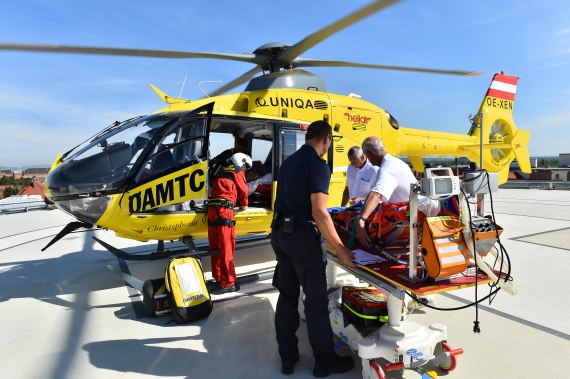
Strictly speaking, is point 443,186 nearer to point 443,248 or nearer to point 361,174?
point 443,248

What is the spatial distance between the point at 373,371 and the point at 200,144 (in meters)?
3.10

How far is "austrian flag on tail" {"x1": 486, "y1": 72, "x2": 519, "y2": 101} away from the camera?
9.38 metres

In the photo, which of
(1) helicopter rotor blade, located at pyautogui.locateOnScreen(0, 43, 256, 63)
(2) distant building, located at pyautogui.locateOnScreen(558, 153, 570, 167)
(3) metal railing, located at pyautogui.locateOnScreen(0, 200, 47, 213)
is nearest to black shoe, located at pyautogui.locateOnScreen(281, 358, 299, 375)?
(1) helicopter rotor blade, located at pyautogui.locateOnScreen(0, 43, 256, 63)

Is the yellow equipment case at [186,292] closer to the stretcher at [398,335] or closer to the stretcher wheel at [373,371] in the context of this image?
the stretcher at [398,335]

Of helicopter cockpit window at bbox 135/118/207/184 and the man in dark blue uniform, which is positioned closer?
the man in dark blue uniform

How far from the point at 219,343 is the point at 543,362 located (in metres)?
2.38

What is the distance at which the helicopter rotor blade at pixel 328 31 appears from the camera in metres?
3.16

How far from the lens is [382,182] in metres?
2.77

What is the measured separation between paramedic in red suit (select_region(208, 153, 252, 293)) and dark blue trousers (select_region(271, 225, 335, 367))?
167 centimetres

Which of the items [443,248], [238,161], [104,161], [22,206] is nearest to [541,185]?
[238,161]

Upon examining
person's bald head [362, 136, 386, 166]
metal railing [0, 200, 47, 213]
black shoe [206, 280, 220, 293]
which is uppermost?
person's bald head [362, 136, 386, 166]

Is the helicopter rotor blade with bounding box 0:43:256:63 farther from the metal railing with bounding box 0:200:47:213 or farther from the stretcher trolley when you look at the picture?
the metal railing with bounding box 0:200:47:213

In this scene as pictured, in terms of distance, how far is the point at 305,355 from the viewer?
2.79m

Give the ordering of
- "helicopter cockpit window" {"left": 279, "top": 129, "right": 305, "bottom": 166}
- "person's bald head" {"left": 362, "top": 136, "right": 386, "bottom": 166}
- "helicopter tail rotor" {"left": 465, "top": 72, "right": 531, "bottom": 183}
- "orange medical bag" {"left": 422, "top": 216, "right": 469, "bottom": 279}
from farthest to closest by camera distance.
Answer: "helicopter tail rotor" {"left": 465, "top": 72, "right": 531, "bottom": 183}
"helicopter cockpit window" {"left": 279, "top": 129, "right": 305, "bottom": 166}
"person's bald head" {"left": 362, "top": 136, "right": 386, "bottom": 166}
"orange medical bag" {"left": 422, "top": 216, "right": 469, "bottom": 279}
